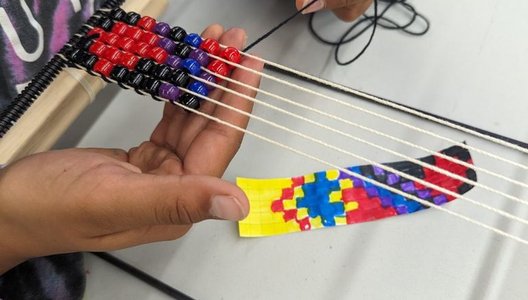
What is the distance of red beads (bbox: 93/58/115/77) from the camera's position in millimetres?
651

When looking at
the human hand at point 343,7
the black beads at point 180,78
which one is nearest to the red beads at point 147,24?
the black beads at point 180,78

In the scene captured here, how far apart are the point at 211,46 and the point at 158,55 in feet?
0.24

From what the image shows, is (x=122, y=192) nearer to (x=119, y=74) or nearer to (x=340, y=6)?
(x=119, y=74)

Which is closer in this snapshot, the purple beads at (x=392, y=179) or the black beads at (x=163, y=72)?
the black beads at (x=163, y=72)

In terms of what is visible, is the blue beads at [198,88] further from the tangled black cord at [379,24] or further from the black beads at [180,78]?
the tangled black cord at [379,24]

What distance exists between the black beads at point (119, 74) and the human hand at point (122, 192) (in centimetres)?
9

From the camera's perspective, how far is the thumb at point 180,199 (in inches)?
17.3

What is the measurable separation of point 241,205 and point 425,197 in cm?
39

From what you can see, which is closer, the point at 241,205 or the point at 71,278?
the point at 241,205

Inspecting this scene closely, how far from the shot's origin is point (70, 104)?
730 millimetres

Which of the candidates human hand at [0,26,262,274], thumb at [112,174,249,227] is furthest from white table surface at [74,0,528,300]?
thumb at [112,174,249,227]

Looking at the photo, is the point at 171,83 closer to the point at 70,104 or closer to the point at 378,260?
the point at 70,104

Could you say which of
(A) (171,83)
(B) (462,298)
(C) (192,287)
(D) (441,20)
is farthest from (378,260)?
(D) (441,20)

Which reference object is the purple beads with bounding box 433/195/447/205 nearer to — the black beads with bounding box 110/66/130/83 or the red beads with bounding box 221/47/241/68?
the red beads with bounding box 221/47/241/68
